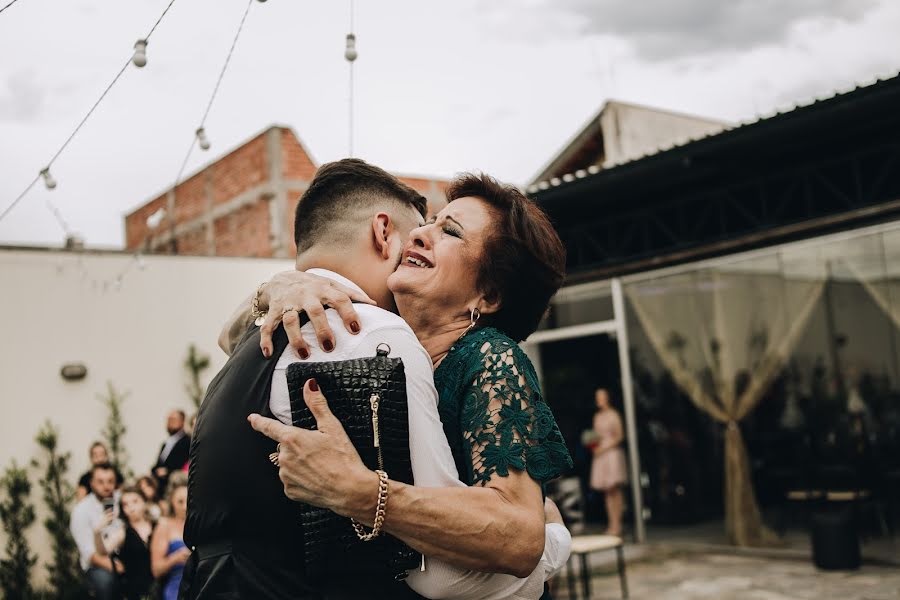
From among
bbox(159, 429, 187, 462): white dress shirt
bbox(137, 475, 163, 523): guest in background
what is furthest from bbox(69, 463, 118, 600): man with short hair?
bbox(159, 429, 187, 462): white dress shirt

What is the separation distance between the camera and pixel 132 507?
20.8 feet

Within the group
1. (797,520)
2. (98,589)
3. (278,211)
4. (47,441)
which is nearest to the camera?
(98,589)

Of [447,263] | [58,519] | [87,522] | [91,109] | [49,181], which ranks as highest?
[91,109]

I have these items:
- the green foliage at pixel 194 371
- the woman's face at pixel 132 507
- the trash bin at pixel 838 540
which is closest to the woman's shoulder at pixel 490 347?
the woman's face at pixel 132 507

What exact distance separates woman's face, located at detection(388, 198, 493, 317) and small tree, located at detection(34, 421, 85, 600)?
30.2ft

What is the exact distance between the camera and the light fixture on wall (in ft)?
33.5

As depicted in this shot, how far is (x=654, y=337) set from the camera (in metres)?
9.98

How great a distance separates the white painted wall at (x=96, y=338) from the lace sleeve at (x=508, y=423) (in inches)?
383

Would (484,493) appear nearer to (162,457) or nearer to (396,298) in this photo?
(396,298)

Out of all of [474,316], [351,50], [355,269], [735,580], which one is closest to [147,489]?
[351,50]

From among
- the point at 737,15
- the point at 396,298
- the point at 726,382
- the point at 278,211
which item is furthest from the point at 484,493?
the point at 737,15

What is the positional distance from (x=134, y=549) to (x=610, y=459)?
5.60 m

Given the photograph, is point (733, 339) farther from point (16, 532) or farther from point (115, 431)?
point (16, 532)

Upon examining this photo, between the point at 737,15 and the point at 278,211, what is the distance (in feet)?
36.9
